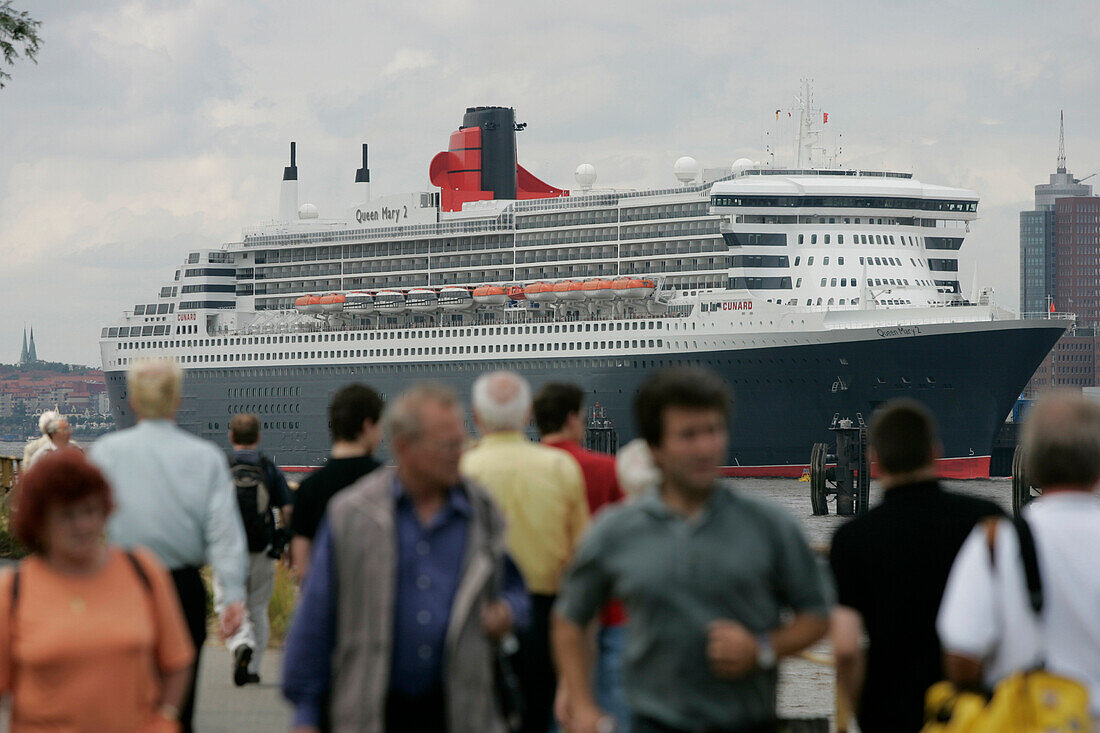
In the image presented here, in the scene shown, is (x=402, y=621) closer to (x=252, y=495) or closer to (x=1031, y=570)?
(x=1031, y=570)

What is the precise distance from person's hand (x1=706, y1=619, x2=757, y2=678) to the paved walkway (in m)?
3.38

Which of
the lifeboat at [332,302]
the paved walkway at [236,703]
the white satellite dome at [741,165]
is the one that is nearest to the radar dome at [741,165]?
the white satellite dome at [741,165]

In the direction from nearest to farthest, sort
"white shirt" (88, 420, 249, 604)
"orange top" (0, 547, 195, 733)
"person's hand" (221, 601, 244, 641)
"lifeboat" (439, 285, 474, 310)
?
"orange top" (0, 547, 195, 733), "person's hand" (221, 601, 244, 641), "white shirt" (88, 420, 249, 604), "lifeboat" (439, 285, 474, 310)

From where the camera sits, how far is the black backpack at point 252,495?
777 centimetres

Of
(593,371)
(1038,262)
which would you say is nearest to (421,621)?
(593,371)

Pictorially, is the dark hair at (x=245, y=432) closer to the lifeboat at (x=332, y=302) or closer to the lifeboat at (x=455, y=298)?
the lifeboat at (x=455, y=298)

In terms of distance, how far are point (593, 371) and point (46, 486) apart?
43058 mm

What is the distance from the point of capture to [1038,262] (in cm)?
17962

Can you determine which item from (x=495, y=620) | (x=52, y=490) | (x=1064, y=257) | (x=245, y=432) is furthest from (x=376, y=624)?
(x=1064, y=257)

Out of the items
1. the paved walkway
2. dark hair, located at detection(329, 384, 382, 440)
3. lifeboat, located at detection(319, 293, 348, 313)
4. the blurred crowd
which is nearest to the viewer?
the blurred crowd

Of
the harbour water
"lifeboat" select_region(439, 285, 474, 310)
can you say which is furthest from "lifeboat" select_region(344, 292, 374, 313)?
the harbour water

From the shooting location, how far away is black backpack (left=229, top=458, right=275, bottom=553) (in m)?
7.77

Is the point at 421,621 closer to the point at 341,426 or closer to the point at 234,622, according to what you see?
the point at 234,622

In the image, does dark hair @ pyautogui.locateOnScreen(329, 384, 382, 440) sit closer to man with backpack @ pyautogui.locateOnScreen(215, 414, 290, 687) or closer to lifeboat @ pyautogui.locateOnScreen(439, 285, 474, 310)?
man with backpack @ pyautogui.locateOnScreen(215, 414, 290, 687)
